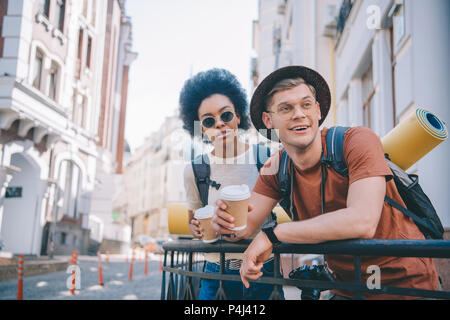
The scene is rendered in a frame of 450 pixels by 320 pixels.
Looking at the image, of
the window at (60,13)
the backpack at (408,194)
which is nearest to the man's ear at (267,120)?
the backpack at (408,194)

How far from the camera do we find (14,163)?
1423 cm

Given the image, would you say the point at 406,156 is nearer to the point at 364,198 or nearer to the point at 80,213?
the point at 364,198

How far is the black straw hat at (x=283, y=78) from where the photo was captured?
170 centimetres

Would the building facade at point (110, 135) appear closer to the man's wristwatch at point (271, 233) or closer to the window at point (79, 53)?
the window at point (79, 53)

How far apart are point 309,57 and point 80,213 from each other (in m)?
13.7

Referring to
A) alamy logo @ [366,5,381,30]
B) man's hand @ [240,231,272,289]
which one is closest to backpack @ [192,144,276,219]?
man's hand @ [240,231,272,289]

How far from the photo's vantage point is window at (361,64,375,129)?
23.0 feet

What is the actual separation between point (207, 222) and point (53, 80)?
14984mm

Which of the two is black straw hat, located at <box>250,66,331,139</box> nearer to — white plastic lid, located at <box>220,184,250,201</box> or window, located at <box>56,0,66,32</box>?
white plastic lid, located at <box>220,184,250,201</box>

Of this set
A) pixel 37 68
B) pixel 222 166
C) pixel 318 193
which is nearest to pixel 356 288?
pixel 318 193

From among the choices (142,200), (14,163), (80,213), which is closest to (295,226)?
(14,163)

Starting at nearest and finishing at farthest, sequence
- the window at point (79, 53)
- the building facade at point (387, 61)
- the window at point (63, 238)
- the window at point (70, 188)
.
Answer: the building facade at point (387, 61)
the window at point (79, 53)
the window at point (63, 238)
the window at point (70, 188)

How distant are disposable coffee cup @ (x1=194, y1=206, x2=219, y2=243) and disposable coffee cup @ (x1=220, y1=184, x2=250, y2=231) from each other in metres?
0.14

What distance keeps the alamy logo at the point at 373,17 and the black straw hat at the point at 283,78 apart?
447 centimetres
